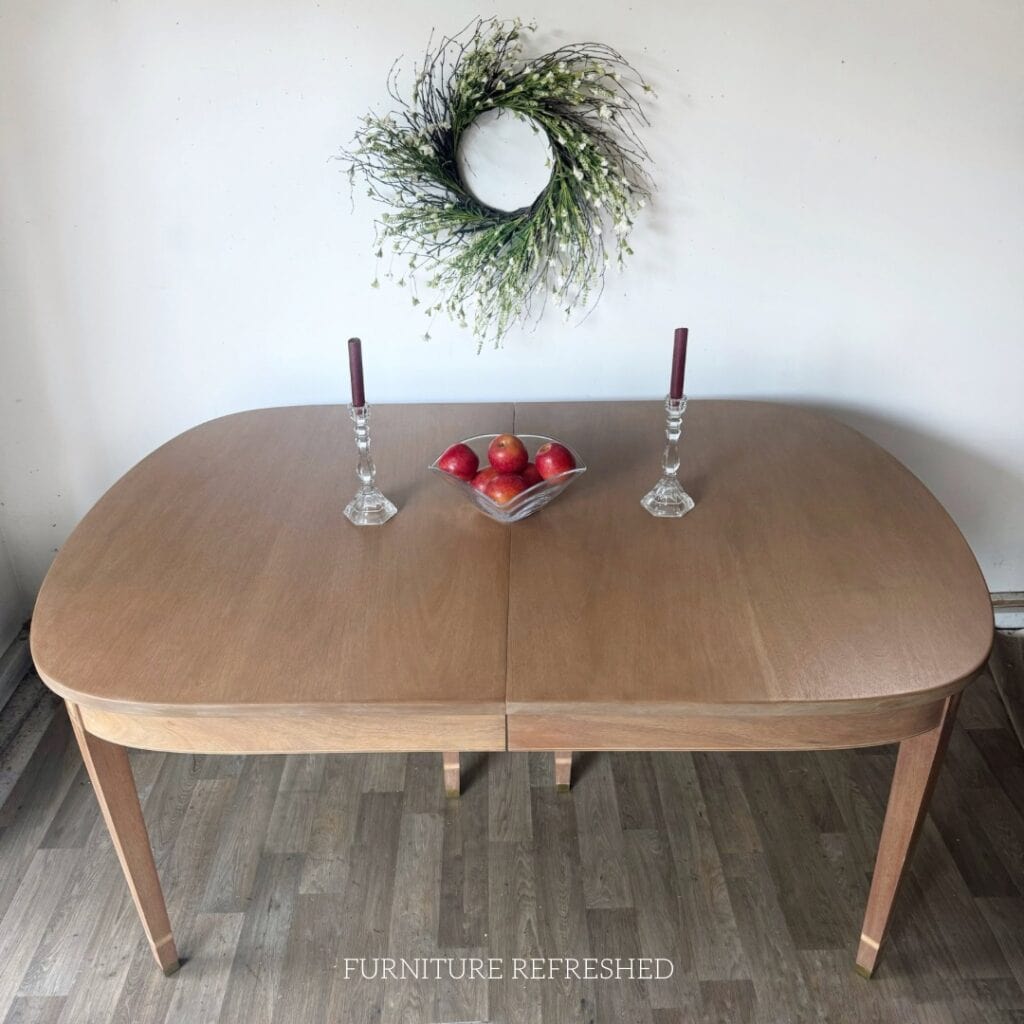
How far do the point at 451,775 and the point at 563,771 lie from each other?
24 cm

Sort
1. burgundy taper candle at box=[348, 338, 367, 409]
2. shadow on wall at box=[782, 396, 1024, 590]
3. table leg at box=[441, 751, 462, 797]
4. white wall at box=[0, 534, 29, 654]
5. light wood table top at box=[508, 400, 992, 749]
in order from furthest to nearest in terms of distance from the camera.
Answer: white wall at box=[0, 534, 29, 654]
shadow on wall at box=[782, 396, 1024, 590]
table leg at box=[441, 751, 462, 797]
burgundy taper candle at box=[348, 338, 367, 409]
light wood table top at box=[508, 400, 992, 749]

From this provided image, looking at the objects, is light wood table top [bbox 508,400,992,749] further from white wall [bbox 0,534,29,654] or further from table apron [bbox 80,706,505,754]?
white wall [bbox 0,534,29,654]

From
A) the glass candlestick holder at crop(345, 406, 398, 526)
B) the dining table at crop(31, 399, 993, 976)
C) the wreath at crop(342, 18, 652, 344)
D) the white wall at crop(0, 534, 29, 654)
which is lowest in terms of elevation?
the white wall at crop(0, 534, 29, 654)

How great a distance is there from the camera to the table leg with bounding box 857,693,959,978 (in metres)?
1.34

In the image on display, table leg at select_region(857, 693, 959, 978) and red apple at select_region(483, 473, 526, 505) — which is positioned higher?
red apple at select_region(483, 473, 526, 505)

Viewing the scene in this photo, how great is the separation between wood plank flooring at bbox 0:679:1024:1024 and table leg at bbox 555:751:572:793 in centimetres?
3

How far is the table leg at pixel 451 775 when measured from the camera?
1.96 m

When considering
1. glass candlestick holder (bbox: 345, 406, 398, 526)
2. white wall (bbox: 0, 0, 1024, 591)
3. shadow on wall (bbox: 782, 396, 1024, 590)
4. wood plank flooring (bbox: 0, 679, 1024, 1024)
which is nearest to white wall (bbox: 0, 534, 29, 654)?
white wall (bbox: 0, 0, 1024, 591)

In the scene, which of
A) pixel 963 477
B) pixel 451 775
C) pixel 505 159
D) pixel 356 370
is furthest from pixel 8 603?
pixel 963 477

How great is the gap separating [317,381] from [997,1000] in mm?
1801

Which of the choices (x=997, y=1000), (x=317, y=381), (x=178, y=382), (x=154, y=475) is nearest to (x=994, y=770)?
(x=997, y=1000)

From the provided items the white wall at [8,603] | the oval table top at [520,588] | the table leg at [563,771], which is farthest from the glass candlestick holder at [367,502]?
the white wall at [8,603]

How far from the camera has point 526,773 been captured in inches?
81.3

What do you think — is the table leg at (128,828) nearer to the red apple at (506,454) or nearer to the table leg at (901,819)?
the red apple at (506,454)
